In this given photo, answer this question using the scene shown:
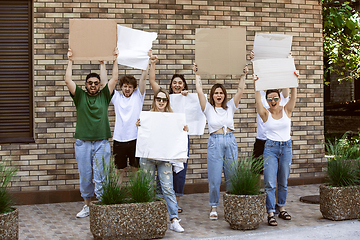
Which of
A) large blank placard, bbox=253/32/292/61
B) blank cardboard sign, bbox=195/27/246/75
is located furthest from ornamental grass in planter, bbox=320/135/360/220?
blank cardboard sign, bbox=195/27/246/75

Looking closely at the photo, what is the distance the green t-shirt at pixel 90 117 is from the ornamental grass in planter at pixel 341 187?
297 cm

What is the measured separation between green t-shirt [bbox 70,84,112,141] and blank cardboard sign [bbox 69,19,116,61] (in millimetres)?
561

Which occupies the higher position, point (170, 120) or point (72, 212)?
point (170, 120)

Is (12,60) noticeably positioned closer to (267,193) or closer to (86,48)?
(86,48)

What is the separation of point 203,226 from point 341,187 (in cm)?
187

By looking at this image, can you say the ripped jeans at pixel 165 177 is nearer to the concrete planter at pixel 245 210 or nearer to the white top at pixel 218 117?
the concrete planter at pixel 245 210

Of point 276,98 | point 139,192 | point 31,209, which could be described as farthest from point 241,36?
point 31,209

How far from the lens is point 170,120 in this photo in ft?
15.9

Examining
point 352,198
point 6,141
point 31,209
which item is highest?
point 6,141

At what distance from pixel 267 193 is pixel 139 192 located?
1.75 meters

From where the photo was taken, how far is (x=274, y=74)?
507 centimetres

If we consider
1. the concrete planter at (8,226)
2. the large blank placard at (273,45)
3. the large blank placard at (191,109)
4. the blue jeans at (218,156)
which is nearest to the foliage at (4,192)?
the concrete planter at (8,226)

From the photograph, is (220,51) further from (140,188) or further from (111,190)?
(111,190)

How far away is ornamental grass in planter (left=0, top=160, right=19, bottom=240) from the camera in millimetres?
4000
